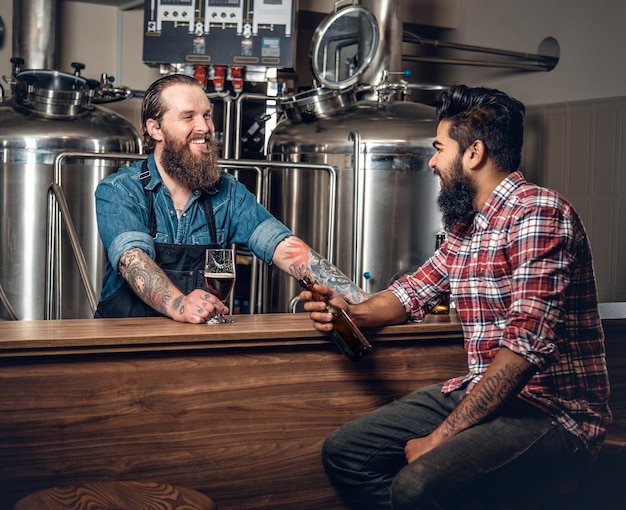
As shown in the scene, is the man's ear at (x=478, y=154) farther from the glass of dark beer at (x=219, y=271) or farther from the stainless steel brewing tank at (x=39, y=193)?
the stainless steel brewing tank at (x=39, y=193)

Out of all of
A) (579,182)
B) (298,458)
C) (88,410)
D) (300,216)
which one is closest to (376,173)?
(300,216)

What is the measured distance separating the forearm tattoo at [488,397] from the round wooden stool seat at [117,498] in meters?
0.60

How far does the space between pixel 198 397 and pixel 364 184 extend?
2482mm

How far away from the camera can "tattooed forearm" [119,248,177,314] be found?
225 cm

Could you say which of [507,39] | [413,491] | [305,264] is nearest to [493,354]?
[413,491]

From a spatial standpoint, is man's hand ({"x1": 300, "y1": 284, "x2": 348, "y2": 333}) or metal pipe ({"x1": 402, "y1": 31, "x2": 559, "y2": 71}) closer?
man's hand ({"x1": 300, "y1": 284, "x2": 348, "y2": 333})

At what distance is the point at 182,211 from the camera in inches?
110

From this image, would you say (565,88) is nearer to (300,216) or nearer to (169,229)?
(300,216)

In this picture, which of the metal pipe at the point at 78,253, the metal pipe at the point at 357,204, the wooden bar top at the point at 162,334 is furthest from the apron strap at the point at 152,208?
the metal pipe at the point at 357,204

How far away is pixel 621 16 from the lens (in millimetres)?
5039

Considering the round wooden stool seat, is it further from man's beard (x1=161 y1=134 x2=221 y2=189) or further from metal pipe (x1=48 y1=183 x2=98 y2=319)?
metal pipe (x1=48 y1=183 x2=98 y2=319)

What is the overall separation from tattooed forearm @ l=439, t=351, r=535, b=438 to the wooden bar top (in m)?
0.40

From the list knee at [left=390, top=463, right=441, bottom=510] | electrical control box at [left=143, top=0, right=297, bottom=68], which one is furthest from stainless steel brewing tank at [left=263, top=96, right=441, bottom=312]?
knee at [left=390, top=463, right=441, bottom=510]

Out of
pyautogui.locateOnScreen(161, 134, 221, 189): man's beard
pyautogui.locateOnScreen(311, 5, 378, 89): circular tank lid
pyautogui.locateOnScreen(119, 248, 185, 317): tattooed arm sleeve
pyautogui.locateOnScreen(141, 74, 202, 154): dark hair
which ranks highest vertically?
pyautogui.locateOnScreen(311, 5, 378, 89): circular tank lid
